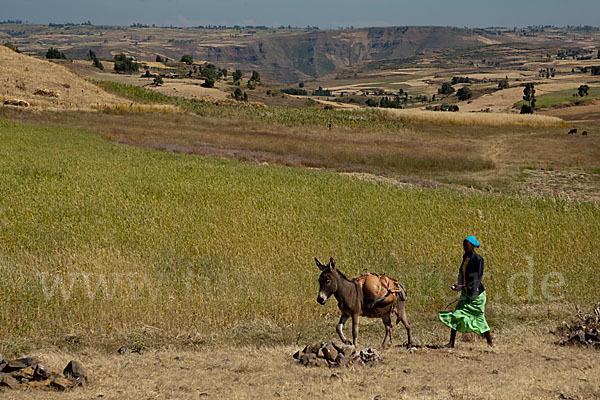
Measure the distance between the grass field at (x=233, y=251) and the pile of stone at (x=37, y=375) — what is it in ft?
5.94

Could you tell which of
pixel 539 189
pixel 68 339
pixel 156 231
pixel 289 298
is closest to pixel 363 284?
pixel 289 298

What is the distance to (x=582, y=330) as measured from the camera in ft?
30.9

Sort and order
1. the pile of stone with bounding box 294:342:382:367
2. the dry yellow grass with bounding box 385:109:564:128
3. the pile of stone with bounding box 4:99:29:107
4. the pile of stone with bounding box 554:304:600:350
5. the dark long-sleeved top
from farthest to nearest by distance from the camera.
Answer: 1. the dry yellow grass with bounding box 385:109:564:128
2. the pile of stone with bounding box 4:99:29:107
3. the pile of stone with bounding box 554:304:600:350
4. the dark long-sleeved top
5. the pile of stone with bounding box 294:342:382:367

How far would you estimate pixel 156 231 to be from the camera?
15.0 m

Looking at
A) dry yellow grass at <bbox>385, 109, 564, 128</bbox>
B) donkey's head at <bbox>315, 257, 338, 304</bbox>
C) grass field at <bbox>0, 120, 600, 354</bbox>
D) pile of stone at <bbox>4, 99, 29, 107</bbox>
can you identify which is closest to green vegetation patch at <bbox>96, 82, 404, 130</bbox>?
dry yellow grass at <bbox>385, 109, 564, 128</bbox>

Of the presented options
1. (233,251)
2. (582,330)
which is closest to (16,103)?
(233,251)

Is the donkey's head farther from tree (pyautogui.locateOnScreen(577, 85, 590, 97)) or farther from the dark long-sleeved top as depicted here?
tree (pyautogui.locateOnScreen(577, 85, 590, 97))

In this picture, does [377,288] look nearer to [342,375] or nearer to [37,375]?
[342,375]

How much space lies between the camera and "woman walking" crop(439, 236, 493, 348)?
29.0 feet

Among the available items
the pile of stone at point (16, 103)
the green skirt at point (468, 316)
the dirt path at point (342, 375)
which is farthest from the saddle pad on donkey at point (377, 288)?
the pile of stone at point (16, 103)

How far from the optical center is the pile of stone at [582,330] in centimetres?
927

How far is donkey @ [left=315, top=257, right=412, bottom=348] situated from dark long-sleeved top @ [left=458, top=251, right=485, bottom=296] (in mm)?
1234

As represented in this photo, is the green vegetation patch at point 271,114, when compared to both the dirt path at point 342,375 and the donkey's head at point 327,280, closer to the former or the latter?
the dirt path at point 342,375

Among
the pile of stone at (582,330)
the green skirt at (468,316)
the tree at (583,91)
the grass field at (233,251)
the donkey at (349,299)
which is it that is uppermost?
the tree at (583,91)
